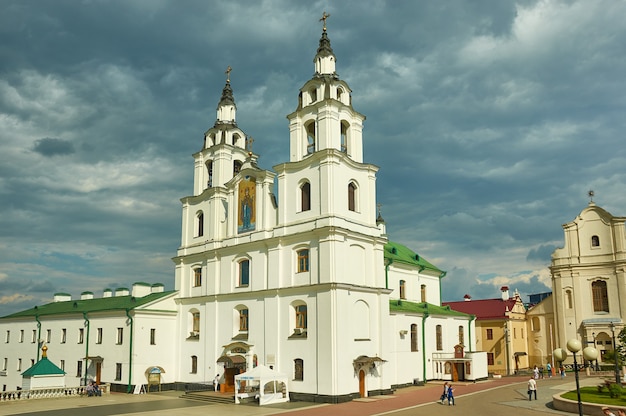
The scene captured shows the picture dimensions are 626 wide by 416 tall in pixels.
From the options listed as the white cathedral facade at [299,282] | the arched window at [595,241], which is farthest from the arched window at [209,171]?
the arched window at [595,241]

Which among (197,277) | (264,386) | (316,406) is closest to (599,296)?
(316,406)

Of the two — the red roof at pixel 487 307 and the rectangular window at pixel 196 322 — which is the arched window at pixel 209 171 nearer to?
the rectangular window at pixel 196 322

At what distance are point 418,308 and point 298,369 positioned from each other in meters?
13.9

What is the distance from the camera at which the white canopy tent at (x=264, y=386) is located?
32781mm

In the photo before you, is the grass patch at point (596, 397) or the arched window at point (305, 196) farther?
the arched window at point (305, 196)

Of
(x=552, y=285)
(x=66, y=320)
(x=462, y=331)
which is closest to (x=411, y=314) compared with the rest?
(x=462, y=331)

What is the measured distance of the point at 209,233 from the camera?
142ft

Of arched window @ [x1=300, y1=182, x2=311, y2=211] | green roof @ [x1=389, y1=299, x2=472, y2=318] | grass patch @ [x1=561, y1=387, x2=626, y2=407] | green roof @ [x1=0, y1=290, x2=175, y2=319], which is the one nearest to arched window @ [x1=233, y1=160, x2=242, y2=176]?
arched window @ [x1=300, y1=182, x2=311, y2=211]

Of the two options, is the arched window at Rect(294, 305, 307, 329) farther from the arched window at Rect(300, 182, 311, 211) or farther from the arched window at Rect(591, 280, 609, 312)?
the arched window at Rect(591, 280, 609, 312)

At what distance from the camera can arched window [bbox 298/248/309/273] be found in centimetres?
3569

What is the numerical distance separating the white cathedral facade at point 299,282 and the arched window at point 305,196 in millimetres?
79

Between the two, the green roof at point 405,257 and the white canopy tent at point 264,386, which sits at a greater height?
the green roof at point 405,257

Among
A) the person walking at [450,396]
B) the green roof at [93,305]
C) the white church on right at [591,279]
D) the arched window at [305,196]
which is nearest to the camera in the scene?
the person walking at [450,396]

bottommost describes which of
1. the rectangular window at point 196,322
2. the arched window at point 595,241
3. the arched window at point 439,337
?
the arched window at point 439,337
